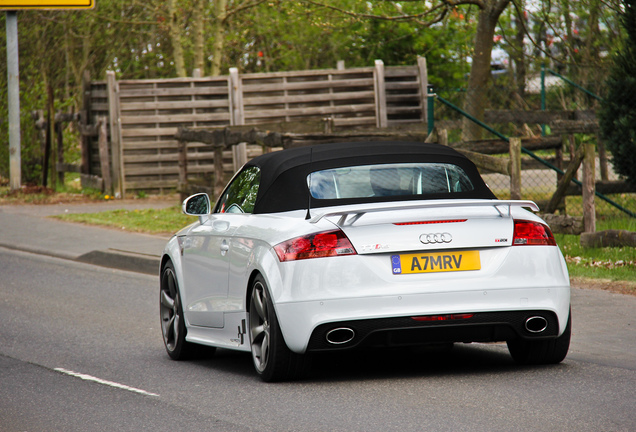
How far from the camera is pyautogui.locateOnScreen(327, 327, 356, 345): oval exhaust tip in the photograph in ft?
20.1

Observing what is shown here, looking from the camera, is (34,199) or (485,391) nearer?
(485,391)

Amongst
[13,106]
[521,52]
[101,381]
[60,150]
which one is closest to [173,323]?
[101,381]

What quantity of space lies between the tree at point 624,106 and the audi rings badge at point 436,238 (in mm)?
8330

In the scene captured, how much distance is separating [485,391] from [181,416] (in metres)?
1.73

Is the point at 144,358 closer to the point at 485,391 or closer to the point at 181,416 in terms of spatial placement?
the point at 181,416

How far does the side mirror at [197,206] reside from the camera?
25.6 feet

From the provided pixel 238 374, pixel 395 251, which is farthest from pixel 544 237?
pixel 238 374

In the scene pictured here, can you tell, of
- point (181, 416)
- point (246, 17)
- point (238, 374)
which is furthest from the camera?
point (246, 17)

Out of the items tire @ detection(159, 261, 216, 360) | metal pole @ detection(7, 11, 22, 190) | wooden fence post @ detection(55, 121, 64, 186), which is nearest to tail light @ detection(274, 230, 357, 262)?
tire @ detection(159, 261, 216, 360)

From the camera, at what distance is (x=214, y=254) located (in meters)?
7.30

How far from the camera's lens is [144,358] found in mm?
7969

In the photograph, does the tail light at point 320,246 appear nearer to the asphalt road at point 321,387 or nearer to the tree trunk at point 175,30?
the asphalt road at point 321,387

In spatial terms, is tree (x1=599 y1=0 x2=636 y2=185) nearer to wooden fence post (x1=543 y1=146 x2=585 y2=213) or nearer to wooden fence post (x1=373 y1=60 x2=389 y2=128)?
wooden fence post (x1=543 y1=146 x2=585 y2=213)

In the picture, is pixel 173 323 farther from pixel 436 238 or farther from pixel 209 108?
pixel 209 108
